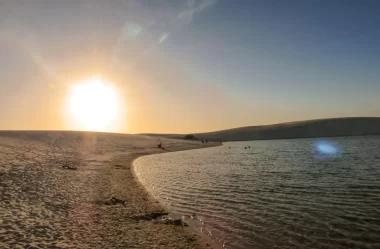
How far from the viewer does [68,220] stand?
1395cm

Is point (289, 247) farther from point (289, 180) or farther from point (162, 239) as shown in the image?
point (289, 180)

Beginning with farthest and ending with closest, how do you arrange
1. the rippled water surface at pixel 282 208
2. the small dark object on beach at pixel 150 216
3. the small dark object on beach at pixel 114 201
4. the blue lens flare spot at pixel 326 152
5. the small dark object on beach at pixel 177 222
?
the blue lens flare spot at pixel 326 152, the small dark object on beach at pixel 114 201, the small dark object on beach at pixel 150 216, the small dark object on beach at pixel 177 222, the rippled water surface at pixel 282 208

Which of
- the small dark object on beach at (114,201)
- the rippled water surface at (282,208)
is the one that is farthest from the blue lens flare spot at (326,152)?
the small dark object on beach at (114,201)

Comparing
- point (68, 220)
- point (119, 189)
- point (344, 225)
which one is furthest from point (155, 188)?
point (344, 225)

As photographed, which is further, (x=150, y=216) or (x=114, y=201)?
(x=114, y=201)

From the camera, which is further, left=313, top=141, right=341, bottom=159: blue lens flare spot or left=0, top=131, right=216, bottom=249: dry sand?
left=313, top=141, right=341, bottom=159: blue lens flare spot

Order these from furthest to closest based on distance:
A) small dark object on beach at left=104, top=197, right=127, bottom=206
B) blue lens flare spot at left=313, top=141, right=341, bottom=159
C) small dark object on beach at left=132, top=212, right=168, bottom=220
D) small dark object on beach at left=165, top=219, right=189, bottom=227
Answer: blue lens flare spot at left=313, top=141, right=341, bottom=159 < small dark object on beach at left=104, top=197, right=127, bottom=206 < small dark object on beach at left=132, top=212, right=168, bottom=220 < small dark object on beach at left=165, top=219, right=189, bottom=227

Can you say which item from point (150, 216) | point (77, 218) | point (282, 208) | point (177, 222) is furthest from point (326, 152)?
point (77, 218)

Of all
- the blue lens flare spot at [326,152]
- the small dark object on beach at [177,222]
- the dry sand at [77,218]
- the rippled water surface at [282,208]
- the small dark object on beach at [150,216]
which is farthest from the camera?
the blue lens flare spot at [326,152]

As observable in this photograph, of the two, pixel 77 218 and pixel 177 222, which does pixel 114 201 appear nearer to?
pixel 77 218

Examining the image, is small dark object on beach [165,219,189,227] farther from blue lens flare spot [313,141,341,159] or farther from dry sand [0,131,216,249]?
blue lens flare spot [313,141,341,159]

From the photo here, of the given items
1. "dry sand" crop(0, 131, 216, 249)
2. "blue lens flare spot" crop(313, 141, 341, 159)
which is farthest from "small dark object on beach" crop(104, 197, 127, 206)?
"blue lens flare spot" crop(313, 141, 341, 159)

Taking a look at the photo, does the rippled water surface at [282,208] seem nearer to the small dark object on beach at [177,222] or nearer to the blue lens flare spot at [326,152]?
the small dark object on beach at [177,222]

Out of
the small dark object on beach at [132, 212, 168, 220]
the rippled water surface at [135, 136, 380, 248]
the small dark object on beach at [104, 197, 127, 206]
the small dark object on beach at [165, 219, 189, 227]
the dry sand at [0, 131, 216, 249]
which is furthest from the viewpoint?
the small dark object on beach at [104, 197, 127, 206]
